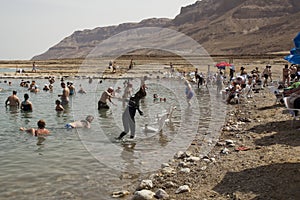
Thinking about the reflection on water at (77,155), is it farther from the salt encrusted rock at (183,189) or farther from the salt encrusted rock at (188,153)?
the salt encrusted rock at (183,189)

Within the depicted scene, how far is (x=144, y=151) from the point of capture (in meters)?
10.0

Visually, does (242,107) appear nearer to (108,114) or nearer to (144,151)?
(108,114)

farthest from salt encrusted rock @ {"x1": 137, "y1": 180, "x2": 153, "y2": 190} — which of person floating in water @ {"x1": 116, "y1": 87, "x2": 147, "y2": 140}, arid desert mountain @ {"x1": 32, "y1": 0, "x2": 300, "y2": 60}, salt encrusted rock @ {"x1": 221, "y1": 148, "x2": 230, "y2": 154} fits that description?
arid desert mountain @ {"x1": 32, "y1": 0, "x2": 300, "y2": 60}

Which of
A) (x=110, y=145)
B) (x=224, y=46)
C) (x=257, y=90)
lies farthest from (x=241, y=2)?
(x=110, y=145)

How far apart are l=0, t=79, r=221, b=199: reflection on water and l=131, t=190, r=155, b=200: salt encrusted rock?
673mm

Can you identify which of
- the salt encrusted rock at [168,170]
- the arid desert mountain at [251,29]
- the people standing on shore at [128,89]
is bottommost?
the salt encrusted rock at [168,170]

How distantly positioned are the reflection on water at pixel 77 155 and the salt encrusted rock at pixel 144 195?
673 millimetres

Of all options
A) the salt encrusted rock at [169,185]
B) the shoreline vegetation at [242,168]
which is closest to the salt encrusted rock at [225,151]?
the shoreline vegetation at [242,168]

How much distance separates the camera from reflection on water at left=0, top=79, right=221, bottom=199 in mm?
7258

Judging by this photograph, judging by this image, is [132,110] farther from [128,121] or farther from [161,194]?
[161,194]

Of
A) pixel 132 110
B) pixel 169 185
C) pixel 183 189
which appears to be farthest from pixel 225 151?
Answer: pixel 132 110

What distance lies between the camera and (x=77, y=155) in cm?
971

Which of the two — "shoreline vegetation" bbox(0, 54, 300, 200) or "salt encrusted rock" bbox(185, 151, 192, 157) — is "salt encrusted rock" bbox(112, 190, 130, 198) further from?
"salt encrusted rock" bbox(185, 151, 192, 157)

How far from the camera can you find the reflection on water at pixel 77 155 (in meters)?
7.26
